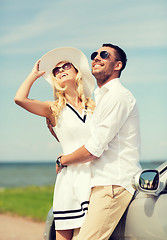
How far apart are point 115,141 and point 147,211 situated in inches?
19.9

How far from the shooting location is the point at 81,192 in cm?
313

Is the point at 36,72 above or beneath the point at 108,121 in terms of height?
above

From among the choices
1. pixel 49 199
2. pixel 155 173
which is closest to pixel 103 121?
pixel 155 173

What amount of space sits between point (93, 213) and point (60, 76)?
44.1 inches

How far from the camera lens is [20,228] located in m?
10.6

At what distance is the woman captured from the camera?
3170mm

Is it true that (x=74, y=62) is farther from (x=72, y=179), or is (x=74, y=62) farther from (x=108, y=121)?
(x=72, y=179)

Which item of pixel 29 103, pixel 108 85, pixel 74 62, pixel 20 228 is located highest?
pixel 74 62

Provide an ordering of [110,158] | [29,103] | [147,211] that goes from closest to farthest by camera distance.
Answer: [147,211], [110,158], [29,103]

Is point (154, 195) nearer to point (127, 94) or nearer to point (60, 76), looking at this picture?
point (127, 94)

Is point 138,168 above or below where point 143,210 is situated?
above

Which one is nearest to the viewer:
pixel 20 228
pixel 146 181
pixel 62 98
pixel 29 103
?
pixel 146 181

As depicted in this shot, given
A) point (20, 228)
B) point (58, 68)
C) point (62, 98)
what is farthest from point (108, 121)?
point (20, 228)

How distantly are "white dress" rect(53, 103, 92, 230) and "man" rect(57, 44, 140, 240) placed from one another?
0.08 metres
